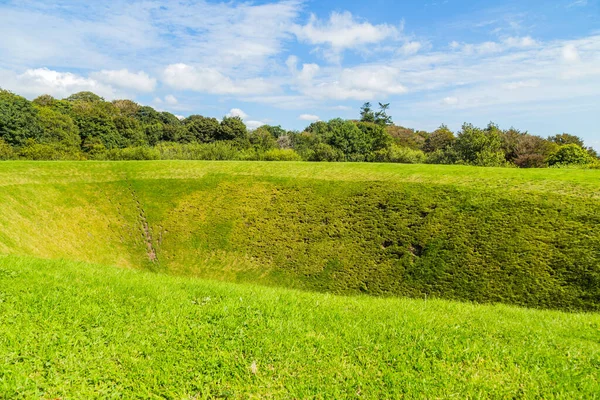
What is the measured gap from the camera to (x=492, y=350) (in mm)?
6535

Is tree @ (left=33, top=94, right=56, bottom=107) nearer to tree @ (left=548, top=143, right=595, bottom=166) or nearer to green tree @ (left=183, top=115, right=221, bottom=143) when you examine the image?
green tree @ (left=183, top=115, right=221, bottom=143)

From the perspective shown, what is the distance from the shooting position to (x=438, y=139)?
3861 inches

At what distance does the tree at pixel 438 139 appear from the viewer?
315 feet

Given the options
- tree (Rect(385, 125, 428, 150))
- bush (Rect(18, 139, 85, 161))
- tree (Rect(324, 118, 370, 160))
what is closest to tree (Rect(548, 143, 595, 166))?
tree (Rect(324, 118, 370, 160))

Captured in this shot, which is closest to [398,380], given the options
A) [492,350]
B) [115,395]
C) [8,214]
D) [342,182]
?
[492,350]

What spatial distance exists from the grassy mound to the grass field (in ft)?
0.40

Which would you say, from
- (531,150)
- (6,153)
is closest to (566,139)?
(531,150)

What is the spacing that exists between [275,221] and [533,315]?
19.1 meters

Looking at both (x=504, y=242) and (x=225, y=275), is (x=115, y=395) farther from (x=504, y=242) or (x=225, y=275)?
(x=504, y=242)

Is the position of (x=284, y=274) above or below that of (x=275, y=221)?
below

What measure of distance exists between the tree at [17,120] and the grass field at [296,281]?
45.9 meters

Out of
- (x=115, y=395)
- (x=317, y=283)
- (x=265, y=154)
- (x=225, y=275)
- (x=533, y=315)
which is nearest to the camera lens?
(x=115, y=395)

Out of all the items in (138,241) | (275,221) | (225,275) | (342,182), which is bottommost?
(225,275)

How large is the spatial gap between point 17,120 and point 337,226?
69955 mm
